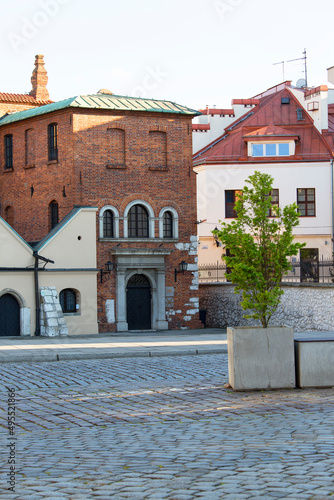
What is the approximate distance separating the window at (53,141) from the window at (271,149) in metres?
15.3

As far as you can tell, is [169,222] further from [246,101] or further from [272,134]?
[246,101]

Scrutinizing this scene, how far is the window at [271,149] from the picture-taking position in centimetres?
4572

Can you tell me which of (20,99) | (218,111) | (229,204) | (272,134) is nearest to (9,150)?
(20,99)

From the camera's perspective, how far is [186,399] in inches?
445

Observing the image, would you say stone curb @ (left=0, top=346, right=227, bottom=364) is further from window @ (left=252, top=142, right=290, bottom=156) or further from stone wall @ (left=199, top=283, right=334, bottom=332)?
window @ (left=252, top=142, right=290, bottom=156)

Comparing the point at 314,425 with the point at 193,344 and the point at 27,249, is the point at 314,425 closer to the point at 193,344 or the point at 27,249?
the point at 193,344

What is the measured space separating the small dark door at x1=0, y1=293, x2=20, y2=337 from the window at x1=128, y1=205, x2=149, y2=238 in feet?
21.7

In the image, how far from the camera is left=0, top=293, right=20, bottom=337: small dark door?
1169 inches

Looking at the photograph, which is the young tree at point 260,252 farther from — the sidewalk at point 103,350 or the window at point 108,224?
the window at point 108,224

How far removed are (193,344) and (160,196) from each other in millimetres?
14060

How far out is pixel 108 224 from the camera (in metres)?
33.5

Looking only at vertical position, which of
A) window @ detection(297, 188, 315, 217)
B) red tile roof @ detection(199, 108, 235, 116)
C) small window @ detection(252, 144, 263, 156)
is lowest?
window @ detection(297, 188, 315, 217)

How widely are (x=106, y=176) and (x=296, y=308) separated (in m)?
10.6

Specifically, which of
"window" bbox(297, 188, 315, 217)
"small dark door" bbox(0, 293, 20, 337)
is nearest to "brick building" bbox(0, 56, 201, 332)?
"small dark door" bbox(0, 293, 20, 337)
